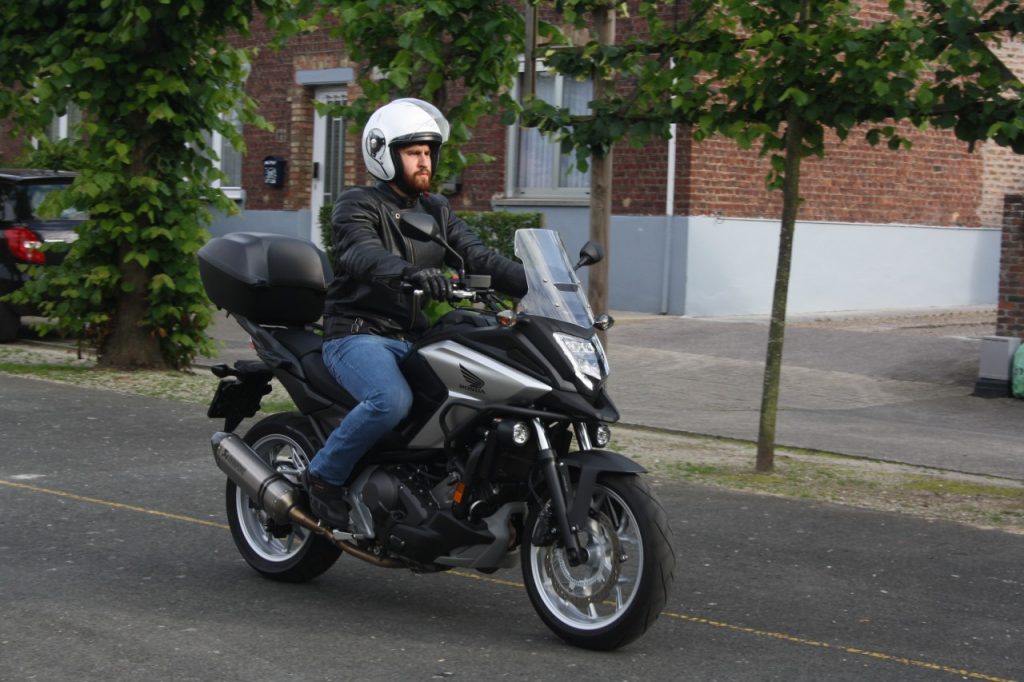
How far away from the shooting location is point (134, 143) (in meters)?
14.0

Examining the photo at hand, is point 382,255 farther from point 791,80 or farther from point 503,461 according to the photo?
point 791,80

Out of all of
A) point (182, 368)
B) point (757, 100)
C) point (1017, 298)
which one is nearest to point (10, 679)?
point (757, 100)

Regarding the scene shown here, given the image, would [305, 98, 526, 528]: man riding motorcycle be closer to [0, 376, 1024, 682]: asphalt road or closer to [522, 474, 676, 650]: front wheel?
[0, 376, 1024, 682]: asphalt road

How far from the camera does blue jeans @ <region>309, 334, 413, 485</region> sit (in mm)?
5883

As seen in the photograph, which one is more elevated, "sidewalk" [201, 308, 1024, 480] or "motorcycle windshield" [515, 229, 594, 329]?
"motorcycle windshield" [515, 229, 594, 329]

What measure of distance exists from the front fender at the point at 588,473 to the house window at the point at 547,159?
15289 mm

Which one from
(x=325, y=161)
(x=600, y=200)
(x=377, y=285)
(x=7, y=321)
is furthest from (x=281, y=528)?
(x=325, y=161)

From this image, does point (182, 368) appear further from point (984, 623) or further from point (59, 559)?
point (984, 623)

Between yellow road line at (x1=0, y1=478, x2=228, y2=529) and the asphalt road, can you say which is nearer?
the asphalt road

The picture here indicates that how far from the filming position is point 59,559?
6930 mm

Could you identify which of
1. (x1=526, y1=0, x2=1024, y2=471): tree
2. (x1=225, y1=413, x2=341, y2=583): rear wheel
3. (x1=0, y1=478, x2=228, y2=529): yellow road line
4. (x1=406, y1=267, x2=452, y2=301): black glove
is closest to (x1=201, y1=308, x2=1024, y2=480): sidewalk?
(x1=526, y1=0, x2=1024, y2=471): tree

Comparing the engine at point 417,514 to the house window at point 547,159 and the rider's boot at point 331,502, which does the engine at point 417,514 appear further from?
the house window at point 547,159

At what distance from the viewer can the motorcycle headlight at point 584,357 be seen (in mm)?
5484

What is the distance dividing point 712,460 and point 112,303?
632 cm
